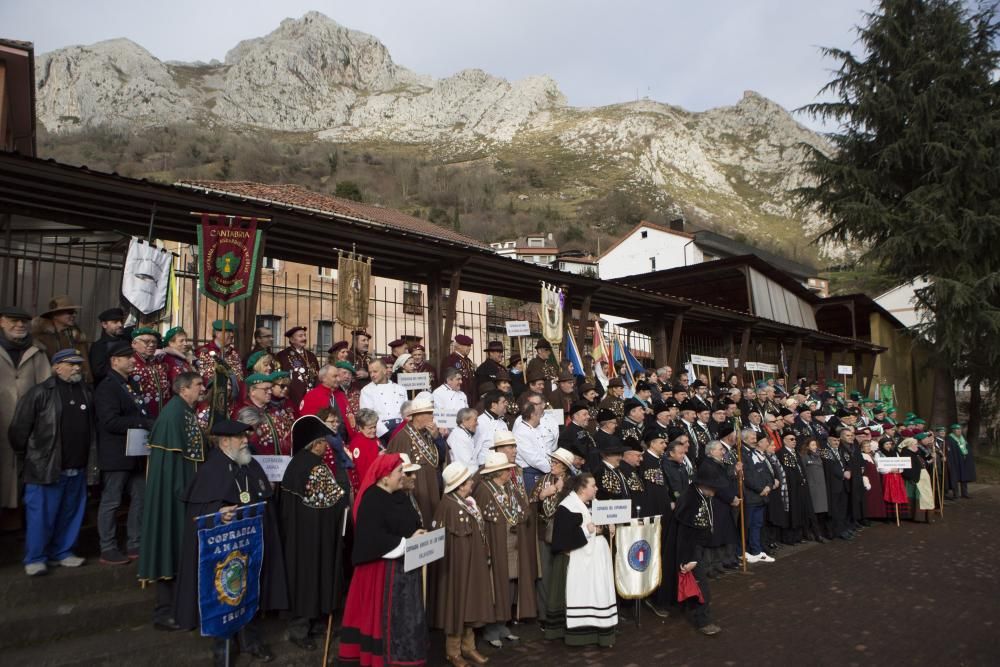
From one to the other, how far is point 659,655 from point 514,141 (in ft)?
392

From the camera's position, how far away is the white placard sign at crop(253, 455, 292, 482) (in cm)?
562

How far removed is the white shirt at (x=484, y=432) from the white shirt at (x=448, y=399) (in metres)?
0.71

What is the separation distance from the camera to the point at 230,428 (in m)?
5.03

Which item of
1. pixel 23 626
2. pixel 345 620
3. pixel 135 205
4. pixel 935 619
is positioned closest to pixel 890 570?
pixel 935 619

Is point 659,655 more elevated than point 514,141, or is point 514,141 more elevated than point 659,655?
point 514,141

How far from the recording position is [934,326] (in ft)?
72.0

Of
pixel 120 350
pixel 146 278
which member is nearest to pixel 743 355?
pixel 146 278

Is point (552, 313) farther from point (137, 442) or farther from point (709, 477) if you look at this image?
point (137, 442)

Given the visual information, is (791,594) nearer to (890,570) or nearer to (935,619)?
(935,619)

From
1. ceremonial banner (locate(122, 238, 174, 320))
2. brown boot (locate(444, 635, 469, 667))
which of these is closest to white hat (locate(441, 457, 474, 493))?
brown boot (locate(444, 635, 469, 667))

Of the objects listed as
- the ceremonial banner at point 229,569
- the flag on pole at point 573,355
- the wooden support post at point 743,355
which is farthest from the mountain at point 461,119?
the ceremonial banner at point 229,569

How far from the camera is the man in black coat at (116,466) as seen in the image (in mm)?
5703

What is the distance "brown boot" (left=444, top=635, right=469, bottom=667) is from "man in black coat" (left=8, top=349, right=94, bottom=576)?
3.12 m

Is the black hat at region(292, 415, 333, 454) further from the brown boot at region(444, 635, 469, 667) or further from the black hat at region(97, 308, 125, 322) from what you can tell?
the black hat at region(97, 308, 125, 322)
